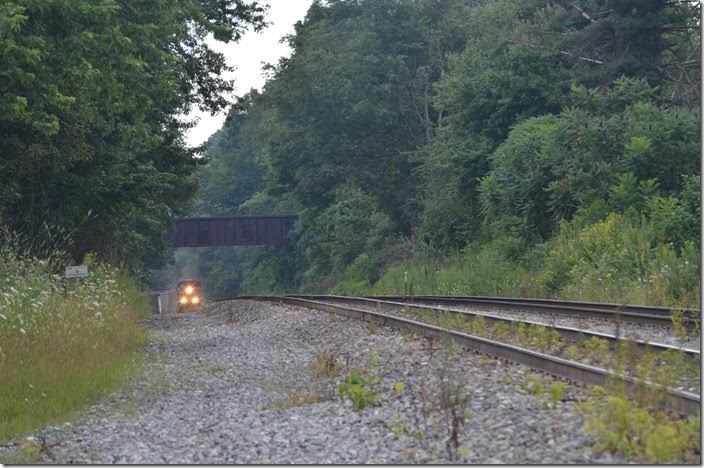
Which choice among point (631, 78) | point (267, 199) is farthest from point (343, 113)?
point (267, 199)

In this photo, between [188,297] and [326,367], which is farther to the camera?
[188,297]

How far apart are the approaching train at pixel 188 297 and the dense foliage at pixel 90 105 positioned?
12307 millimetres

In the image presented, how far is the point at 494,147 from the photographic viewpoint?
135 feet

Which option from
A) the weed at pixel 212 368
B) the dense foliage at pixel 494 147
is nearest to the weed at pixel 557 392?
the weed at pixel 212 368

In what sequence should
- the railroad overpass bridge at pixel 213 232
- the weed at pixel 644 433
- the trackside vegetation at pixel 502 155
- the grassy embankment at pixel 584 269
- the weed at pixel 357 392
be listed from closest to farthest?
the weed at pixel 644 433 < the weed at pixel 357 392 < the grassy embankment at pixel 584 269 < the trackside vegetation at pixel 502 155 < the railroad overpass bridge at pixel 213 232

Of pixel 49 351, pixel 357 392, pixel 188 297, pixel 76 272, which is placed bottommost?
pixel 188 297

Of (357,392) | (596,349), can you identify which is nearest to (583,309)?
(596,349)

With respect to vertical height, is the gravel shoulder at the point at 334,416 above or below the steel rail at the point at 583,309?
below

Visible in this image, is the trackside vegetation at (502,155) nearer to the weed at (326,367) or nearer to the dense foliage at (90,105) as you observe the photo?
the weed at (326,367)

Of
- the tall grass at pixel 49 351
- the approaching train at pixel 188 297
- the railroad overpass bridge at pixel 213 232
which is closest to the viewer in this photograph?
the tall grass at pixel 49 351

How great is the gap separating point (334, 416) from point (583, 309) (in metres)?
9.23

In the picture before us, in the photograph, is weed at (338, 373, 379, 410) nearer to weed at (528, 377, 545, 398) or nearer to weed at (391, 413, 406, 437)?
weed at (391, 413, 406, 437)

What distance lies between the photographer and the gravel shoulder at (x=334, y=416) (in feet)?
24.2

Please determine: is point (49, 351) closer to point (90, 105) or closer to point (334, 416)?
point (334, 416)
